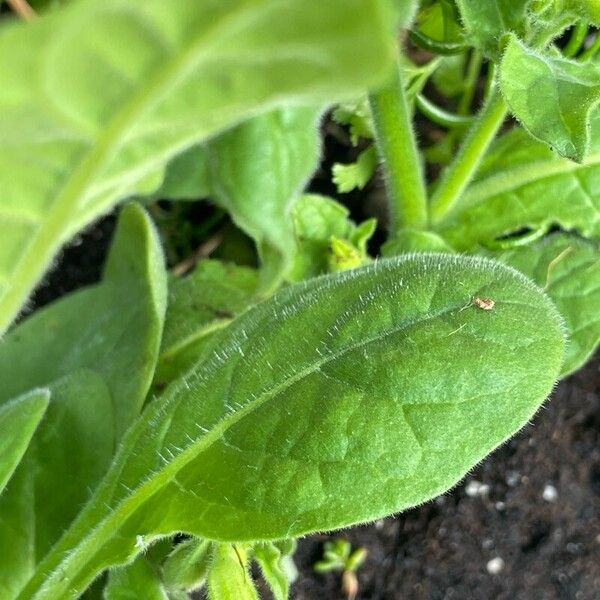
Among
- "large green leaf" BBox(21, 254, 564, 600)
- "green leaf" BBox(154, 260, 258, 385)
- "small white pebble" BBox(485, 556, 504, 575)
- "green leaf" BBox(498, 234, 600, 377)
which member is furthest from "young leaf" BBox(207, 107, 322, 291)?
"small white pebble" BBox(485, 556, 504, 575)

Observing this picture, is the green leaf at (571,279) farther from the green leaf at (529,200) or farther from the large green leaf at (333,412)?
the large green leaf at (333,412)

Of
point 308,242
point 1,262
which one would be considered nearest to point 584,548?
point 308,242

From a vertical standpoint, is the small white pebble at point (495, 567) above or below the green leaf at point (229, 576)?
below

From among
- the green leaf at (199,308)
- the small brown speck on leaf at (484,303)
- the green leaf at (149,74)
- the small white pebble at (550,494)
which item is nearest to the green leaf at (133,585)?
the green leaf at (199,308)

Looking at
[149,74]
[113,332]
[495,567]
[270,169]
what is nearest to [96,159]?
[149,74]

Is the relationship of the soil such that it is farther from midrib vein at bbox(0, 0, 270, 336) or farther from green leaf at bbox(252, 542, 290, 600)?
midrib vein at bbox(0, 0, 270, 336)

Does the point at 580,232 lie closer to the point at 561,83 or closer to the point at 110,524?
the point at 561,83

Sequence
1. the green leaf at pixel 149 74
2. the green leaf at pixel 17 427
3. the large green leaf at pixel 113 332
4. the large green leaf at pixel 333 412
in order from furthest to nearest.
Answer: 1. the large green leaf at pixel 113 332
2. the green leaf at pixel 17 427
3. the large green leaf at pixel 333 412
4. the green leaf at pixel 149 74
